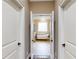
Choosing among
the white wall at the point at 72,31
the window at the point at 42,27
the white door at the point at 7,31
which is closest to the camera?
the white door at the point at 7,31

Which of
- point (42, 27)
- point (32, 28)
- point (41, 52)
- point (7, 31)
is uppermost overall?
point (42, 27)

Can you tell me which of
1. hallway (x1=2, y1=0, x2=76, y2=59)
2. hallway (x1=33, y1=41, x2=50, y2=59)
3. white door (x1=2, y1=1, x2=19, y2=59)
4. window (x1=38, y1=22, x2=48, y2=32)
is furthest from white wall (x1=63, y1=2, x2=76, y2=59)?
window (x1=38, y1=22, x2=48, y2=32)

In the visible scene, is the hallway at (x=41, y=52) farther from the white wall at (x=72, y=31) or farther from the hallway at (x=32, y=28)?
the white wall at (x=72, y=31)

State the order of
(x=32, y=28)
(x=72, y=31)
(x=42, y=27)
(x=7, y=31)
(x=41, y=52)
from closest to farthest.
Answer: (x=7, y=31)
(x=72, y=31)
(x=32, y=28)
(x=41, y=52)
(x=42, y=27)

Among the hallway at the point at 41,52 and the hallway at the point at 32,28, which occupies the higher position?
the hallway at the point at 32,28

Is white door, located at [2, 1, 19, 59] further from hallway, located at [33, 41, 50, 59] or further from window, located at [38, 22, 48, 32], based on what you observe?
window, located at [38, 22, 48, 32]

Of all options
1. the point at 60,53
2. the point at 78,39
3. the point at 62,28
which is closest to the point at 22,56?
the point at 60,53

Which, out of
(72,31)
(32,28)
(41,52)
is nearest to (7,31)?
(72,31)

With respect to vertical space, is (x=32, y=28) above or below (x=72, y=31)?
above

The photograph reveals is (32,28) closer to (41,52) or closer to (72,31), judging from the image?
(41,52)

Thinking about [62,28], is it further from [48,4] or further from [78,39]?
[48,4]

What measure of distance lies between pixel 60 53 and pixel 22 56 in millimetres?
1056

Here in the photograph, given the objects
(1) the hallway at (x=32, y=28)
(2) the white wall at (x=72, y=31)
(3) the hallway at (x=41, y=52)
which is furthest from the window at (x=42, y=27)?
(2) the white wall at (x=72, y=31)

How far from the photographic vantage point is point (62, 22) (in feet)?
9.91
